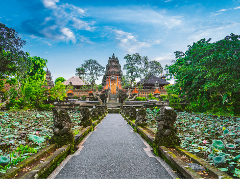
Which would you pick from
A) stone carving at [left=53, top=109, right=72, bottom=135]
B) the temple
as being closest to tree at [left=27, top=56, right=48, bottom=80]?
the temple

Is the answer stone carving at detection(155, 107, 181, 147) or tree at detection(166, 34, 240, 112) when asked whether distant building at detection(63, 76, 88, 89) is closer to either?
tree at detection(166, 34, 240, 112)

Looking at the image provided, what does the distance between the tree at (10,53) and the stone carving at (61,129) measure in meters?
8.99

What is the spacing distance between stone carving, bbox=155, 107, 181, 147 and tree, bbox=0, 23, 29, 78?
10.8 m

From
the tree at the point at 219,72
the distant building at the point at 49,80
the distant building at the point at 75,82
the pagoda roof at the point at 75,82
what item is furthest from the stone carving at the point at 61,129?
the distant building at the point at 49,80

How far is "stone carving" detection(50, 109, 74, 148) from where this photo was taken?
3314 millimetres

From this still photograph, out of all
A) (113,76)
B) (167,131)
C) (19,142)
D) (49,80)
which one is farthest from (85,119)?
(49,80)

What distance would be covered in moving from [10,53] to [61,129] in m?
9.73

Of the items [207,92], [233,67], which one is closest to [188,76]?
[207,92]

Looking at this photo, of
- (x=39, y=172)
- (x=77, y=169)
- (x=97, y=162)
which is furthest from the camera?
(x=97, y=162)

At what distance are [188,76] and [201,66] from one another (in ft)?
7.65

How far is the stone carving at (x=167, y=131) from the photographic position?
3.21 metres

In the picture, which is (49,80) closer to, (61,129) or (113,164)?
(61,129)

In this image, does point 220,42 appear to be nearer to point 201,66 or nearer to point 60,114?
point 201,66

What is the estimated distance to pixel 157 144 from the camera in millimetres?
3354
